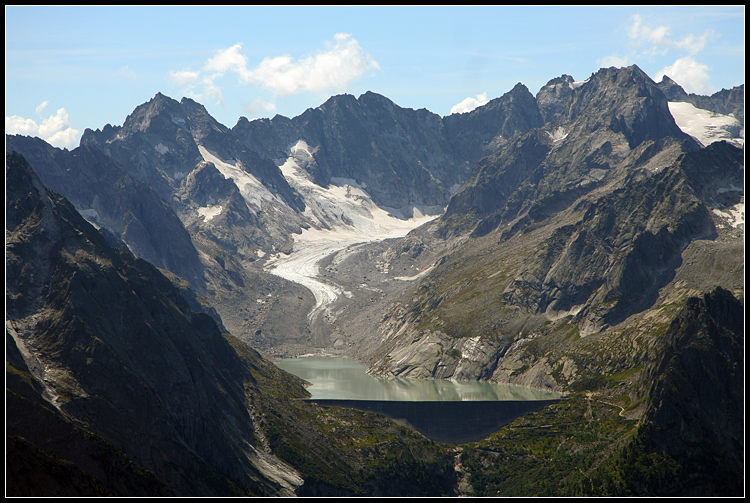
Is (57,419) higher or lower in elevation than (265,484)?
higher

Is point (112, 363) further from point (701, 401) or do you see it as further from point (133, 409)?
point (701, 401)

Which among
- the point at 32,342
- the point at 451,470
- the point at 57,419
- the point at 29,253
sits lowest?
the point at 451,470

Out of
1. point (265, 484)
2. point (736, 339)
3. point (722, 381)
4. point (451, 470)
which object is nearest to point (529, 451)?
point (451, 470)

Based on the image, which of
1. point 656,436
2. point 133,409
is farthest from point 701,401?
point 133,409

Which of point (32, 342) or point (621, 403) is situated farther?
point (621, 403)

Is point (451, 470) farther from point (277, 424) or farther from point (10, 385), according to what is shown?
point (10, 385)

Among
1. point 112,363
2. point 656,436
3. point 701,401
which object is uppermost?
point 112,363

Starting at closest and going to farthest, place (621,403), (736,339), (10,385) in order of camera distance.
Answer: (10,385) → (736,339) → (621,403)

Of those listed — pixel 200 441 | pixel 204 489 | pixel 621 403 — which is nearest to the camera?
pixel 204 489

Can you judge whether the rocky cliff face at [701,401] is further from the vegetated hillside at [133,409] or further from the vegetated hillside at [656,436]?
the vegetated hillside at [133,409]
